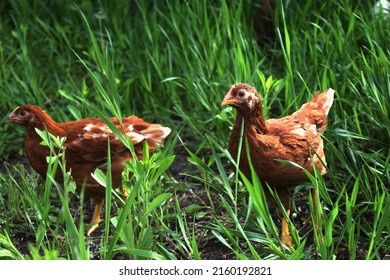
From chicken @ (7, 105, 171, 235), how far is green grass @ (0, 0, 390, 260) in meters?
0.08

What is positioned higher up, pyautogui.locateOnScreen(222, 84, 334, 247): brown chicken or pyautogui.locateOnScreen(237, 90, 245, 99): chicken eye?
pyautogui.locateOnScreen(237, 90, 245, 99): chicken eye

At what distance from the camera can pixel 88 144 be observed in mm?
3529

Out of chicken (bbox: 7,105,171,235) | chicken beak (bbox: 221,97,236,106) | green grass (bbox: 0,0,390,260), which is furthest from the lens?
chicken (bbox: 7,105,171,235)

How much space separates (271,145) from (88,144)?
900 millimetres

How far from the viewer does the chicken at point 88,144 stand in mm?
3516

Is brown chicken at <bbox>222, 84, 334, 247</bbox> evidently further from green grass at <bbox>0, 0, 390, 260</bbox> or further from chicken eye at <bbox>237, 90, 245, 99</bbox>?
green grass at <bbox>0, 0, 390, 260</bbox>

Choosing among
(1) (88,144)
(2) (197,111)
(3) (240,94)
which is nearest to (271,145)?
(3) (240,94)

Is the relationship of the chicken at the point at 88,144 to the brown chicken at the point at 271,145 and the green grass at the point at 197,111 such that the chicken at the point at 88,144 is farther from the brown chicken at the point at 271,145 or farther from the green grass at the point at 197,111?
the brown chicken at the point at 271,145

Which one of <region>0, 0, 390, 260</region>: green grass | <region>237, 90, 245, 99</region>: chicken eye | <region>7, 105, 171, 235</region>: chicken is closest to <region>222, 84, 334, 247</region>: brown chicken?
<region>237, 90, 245, 99</region>: chicken eye

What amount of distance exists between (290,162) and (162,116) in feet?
4.69

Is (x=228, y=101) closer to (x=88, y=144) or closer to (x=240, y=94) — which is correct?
(x=240, y=94)

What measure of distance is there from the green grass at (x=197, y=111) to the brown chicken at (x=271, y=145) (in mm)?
114

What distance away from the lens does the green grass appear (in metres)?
2.85

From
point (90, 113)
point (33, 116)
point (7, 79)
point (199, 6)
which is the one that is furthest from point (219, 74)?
point (7, 79)
